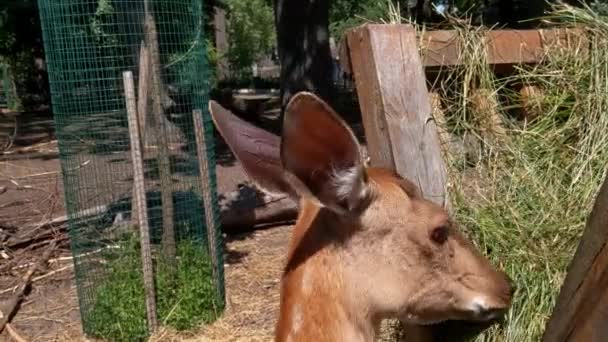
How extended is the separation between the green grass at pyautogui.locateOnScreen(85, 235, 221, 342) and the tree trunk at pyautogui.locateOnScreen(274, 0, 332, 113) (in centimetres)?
578

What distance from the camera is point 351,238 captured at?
2.46 meters

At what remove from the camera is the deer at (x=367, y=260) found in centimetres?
242

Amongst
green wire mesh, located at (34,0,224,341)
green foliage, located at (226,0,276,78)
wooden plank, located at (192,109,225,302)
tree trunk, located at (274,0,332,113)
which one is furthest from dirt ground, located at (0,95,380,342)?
green foliage, located at (226,0,276,78)

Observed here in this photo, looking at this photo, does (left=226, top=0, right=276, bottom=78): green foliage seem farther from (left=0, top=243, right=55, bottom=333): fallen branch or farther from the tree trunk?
(left=0, top=243, right=55, bottom=333): fallen branch

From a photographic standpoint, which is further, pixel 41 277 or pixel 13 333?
pixel 41 277

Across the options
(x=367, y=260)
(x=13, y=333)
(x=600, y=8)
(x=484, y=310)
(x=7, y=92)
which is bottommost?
(x=13, y=333)

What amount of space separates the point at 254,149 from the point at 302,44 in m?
9.36

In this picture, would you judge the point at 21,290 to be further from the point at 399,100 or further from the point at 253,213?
the point at 399,100

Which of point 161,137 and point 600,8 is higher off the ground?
point 600,8

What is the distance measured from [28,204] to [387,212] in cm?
841

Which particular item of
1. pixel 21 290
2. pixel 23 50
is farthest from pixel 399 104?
pixel 23 50

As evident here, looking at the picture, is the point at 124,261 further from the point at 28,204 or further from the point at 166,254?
the point at 28,204

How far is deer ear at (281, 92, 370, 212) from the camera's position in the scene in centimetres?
194

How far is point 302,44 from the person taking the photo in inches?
463
